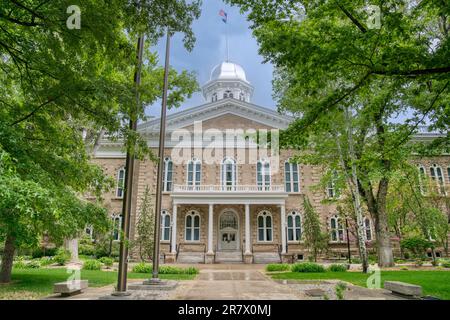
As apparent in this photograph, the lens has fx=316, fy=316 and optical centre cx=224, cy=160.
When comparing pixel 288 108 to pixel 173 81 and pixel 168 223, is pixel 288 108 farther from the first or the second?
pixel 168 223

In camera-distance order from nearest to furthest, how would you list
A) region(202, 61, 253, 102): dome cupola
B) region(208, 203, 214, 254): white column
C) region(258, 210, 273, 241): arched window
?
region(208, 203, 214, 254): white column < region(258, 210, 273, 241): arched window < region(202, 61, 253, 102): dome cupola

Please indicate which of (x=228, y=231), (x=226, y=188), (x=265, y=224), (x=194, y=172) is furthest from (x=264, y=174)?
(x=194, y=172)

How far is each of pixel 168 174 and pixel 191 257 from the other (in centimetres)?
766

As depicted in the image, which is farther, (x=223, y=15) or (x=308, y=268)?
(x=223, y=15)

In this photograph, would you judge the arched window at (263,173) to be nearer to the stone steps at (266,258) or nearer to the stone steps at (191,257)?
the stone steps at (266,258)

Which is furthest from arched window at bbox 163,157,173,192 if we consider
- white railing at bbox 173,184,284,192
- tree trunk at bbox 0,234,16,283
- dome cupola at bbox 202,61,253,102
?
tree trunk at bbox 0,234,16,283

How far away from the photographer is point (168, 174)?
28.4m

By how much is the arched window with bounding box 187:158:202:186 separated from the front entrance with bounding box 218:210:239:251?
375 cm

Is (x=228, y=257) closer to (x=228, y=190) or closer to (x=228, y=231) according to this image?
(x=228, y=231)

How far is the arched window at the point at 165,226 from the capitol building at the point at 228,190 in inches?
3.3

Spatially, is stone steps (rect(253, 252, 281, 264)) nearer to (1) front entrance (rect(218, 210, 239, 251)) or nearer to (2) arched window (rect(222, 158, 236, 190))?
(1) front entrance (rect(218, 210, 239, 251))

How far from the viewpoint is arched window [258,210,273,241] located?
26.4 meters

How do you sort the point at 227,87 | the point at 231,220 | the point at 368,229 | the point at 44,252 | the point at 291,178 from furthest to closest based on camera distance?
the point at 227,87, the point at 291,178, the point at 231,220, the point at 368,229, the point at 44,252

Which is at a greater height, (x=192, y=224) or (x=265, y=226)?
(x=192, y=224)
